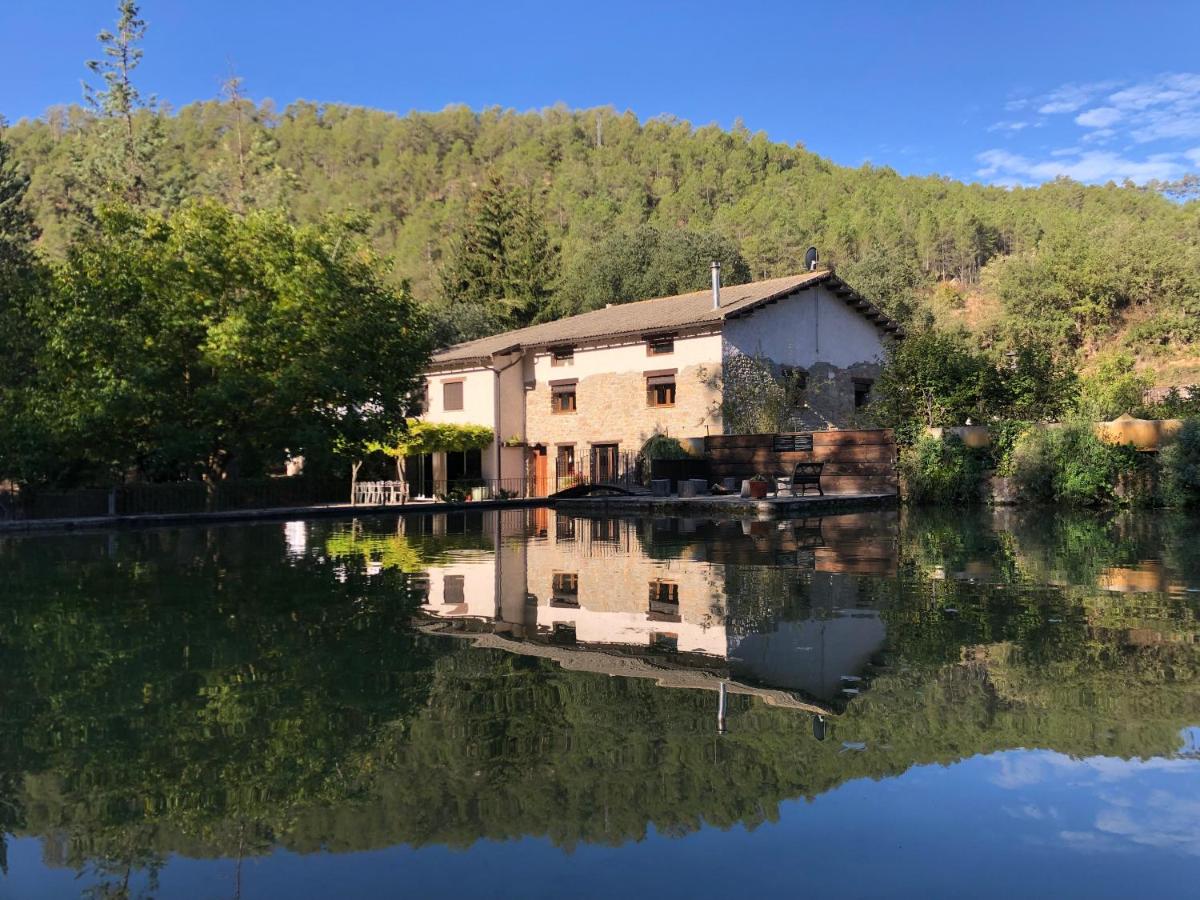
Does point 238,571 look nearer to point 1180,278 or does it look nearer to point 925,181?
point 1180,278

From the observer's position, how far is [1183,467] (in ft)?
70.1

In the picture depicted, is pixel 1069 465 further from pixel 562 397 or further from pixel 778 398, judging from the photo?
pixel 562 397

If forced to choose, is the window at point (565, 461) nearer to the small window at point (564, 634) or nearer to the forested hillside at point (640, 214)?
the forested hillside at point (640, 214)

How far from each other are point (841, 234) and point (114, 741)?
72450 millimetres

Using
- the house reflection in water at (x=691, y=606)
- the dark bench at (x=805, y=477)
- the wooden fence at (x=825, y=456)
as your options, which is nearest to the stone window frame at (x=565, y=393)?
the wooden fence at (x=825, y=456)

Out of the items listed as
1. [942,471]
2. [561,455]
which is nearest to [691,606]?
[942,471]

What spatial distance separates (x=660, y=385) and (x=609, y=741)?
27.2m

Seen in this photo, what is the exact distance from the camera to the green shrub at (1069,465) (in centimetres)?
2292

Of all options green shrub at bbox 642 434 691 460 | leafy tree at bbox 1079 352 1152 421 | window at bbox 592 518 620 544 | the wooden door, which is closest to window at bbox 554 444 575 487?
the wooden door

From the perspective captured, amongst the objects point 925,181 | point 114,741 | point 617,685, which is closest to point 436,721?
point 617,685

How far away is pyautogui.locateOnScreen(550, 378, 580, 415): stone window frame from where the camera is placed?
34.2 meters

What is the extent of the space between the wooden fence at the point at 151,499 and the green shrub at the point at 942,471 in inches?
752

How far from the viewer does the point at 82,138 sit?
4725cm

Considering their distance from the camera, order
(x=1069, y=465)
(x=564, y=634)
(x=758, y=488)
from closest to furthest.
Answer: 1. (x=564, y=634)
2. (x=1069, y=465)
3. (x=758, y=488)
